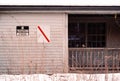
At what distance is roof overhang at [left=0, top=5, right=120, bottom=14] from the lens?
48.4 ft

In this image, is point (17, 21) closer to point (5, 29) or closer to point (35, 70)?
point (5, 29)

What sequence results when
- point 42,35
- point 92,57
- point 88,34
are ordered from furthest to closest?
1. point 88,34
2. point 92,57
3. point 42,35

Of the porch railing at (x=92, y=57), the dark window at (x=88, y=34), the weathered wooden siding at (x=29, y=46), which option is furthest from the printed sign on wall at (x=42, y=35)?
the dark window at (x=88, y=34)

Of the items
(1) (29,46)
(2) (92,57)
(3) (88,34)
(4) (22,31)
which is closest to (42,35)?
(1) (29,46)

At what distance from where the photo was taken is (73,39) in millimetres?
18125

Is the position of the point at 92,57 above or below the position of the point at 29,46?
below

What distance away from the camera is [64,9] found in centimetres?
1488

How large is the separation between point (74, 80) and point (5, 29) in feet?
15.9

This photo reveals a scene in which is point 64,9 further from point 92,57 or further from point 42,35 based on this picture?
point 92,57

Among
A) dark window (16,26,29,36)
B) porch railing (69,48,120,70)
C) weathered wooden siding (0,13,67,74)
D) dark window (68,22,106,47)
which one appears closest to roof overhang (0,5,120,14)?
weathered wooden siding (0,13,67,74)

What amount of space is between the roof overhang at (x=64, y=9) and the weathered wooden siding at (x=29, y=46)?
0.80 feet

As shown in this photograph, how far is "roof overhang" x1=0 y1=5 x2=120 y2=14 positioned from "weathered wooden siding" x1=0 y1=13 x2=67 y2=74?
0.80 feet

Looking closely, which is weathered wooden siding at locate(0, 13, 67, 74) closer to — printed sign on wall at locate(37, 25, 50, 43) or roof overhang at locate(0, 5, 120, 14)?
printed sign on wall at locate(37, 25, 50, 43)

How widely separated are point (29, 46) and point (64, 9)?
81.7 inches
